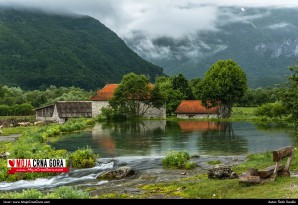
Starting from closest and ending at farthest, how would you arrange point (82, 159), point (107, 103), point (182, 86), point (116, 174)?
point (116, 174)
point (82, 159)
point (107, 103)
point (182, 86)

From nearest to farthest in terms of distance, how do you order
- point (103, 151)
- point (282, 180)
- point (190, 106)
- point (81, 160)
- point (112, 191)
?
point (282, 180)
point (112, 191)
point (81, 160)
point (103, 151)
point (190, 106)

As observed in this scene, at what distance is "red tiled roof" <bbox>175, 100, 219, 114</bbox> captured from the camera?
96812 millimetres

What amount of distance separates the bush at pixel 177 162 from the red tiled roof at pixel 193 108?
66.3m

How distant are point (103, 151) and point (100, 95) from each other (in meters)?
66.6

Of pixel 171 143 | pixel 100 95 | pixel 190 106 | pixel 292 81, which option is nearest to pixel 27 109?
pixel 100 95

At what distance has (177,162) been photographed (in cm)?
2936

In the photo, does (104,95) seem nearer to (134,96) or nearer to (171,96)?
(134,96)

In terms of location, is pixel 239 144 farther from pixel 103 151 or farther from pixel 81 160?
pixel 81 160

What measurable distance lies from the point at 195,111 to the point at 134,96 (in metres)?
14.4

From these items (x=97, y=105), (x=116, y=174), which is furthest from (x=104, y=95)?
(x=116, y=174)

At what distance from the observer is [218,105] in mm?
91938

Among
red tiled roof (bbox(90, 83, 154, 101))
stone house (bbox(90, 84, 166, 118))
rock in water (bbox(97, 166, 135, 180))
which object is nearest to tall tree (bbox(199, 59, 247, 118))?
stone house (bbox(90, 84, 166, 118))

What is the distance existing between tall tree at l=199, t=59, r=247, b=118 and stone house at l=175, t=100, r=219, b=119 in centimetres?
396

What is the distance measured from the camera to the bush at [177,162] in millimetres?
29062
